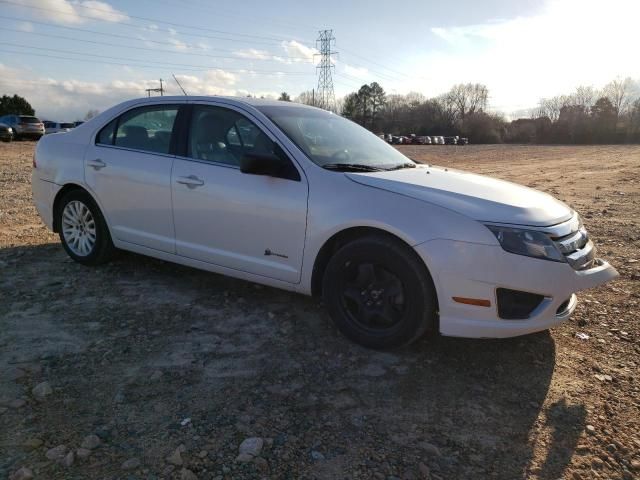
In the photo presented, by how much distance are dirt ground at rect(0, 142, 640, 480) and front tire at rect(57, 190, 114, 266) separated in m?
0.52

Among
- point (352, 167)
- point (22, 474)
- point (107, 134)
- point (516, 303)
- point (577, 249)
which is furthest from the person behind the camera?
point (107, 134)

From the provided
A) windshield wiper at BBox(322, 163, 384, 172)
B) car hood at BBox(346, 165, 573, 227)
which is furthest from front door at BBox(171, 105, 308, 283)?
car hood at BBox(346, 165, 573, 227)

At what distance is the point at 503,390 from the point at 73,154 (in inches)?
170

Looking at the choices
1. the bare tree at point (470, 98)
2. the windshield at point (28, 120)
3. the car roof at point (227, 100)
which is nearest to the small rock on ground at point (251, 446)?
the car roof at point (227, 100)

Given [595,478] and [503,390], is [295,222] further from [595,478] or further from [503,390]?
[595,478]

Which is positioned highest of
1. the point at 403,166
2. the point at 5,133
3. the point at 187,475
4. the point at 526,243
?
the point at 403,166

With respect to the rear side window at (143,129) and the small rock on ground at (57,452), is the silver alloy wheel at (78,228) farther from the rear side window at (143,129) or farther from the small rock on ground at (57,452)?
the small rock on ground at (57,452)

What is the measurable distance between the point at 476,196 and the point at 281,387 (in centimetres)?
170

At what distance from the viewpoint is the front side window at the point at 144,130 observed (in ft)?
14.6

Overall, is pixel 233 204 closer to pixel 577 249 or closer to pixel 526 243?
pixel 526 243

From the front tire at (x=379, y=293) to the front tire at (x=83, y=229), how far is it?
252cm

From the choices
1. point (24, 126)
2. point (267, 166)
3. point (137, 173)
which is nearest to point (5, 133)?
point (24, 126)

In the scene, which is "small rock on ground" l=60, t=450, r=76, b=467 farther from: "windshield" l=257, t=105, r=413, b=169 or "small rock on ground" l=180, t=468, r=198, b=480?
"windshield" l=257, t=105, r=413, b=169

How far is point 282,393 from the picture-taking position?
2889 millimetres
